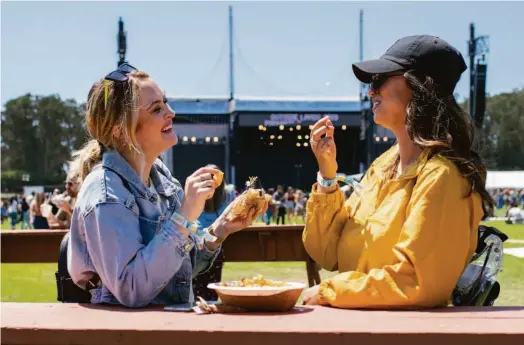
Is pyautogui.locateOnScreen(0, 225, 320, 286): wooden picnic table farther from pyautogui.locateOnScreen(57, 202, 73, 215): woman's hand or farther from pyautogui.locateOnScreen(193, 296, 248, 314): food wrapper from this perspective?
pyautogui.locateOnScreen(193, 296, 248, 314): food wrapper

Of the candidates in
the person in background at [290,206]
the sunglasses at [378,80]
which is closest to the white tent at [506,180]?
the person in background at [290,206]

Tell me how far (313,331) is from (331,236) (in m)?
1.00

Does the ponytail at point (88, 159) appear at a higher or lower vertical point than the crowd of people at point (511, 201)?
higher

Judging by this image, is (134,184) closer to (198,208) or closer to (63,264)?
(198,208)

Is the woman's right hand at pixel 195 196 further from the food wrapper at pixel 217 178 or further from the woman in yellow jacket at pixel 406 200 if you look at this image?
the woman in yellow jacket at pixel 406 200

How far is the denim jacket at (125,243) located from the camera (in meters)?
2.09

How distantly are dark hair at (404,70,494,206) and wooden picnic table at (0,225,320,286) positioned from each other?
14.6ft

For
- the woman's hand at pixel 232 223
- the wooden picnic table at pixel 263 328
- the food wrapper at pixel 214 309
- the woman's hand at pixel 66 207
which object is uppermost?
the woman's hand at pixel 232 223

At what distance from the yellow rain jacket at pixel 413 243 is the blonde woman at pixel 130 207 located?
0.52 m

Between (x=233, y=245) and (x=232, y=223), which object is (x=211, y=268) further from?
(x=232, y=223)

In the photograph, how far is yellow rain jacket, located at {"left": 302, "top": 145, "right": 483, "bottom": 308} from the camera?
2129mm

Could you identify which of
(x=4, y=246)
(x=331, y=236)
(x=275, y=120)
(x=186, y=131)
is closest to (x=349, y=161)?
(x=275, y=120)

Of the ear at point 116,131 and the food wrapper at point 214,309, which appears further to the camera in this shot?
the ear at point 116,131

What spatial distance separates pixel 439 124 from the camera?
2.37 metres
